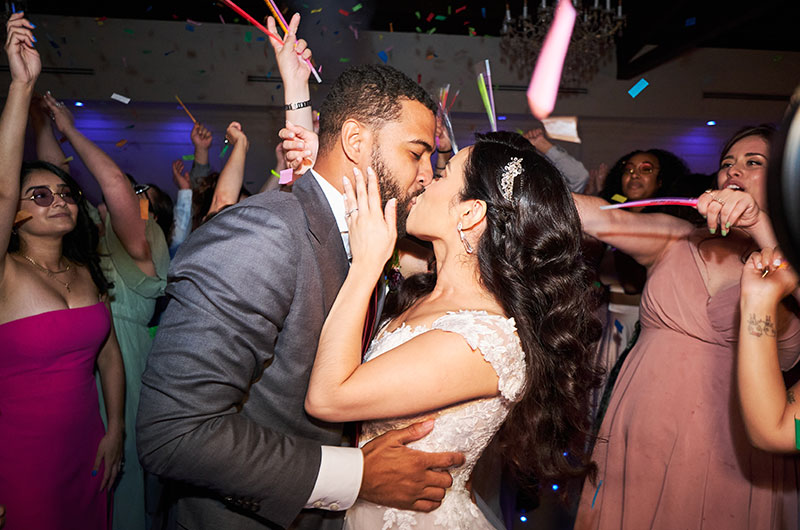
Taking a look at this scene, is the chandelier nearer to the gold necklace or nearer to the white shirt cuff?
the gold necklace

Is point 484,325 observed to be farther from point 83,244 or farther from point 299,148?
point 83,244

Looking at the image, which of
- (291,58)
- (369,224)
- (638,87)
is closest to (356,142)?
(369,224)

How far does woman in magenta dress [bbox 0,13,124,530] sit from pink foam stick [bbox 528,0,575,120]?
5.02 metres

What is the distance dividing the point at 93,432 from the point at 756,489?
8.69ft

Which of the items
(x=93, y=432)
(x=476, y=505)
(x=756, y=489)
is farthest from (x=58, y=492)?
(x=756, y=489)

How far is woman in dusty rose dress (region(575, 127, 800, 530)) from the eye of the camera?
178cm

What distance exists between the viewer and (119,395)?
237 cm

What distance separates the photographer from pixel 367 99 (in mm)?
1468

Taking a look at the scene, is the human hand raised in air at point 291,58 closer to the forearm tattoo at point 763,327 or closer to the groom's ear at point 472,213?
the groom's ear at point 472,213

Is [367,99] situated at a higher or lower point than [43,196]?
higher

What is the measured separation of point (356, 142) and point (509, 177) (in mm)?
467

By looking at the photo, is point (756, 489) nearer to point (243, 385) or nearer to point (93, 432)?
point (243, 385)

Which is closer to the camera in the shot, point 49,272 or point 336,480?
point 336,480

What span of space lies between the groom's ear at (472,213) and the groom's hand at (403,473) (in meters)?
0.59
